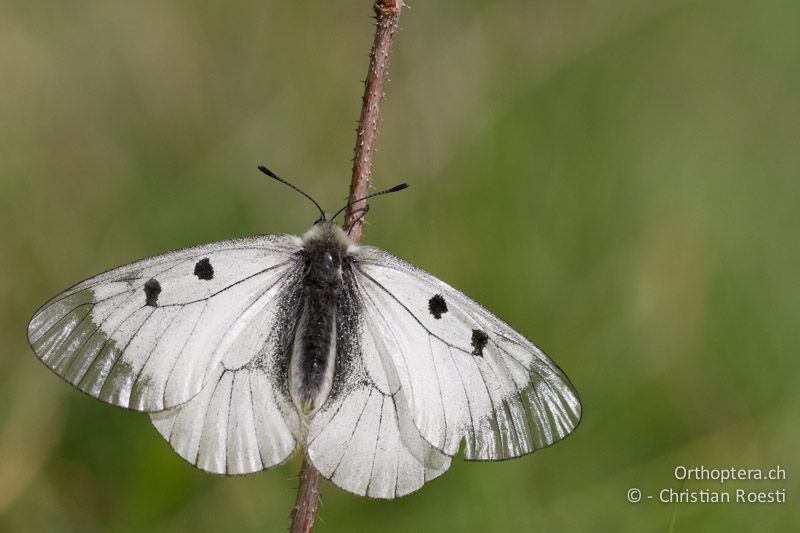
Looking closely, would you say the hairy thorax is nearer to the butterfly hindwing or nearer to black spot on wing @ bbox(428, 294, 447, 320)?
the butterfly hindwing

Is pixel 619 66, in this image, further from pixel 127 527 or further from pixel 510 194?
pixel 127 527

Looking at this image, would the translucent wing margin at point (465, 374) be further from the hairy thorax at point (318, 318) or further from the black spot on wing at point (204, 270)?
the black spot on wing at point (204, 270)

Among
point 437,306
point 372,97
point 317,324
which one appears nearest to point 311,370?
point 317,324

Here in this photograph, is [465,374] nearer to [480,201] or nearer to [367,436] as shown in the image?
[367,436]

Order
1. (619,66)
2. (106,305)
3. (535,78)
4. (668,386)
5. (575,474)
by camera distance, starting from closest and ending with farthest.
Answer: (106,305), (575,474), (668,386), (535,78), (619,66)

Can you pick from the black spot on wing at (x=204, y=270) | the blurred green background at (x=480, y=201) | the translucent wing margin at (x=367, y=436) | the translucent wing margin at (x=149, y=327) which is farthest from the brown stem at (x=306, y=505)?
the blurred green background at (x=480, y=201)

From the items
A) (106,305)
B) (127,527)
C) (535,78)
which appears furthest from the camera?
(535,78)

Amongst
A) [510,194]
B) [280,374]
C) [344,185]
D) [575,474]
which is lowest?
[280,374]

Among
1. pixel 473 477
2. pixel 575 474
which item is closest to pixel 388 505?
pixel 473 477
